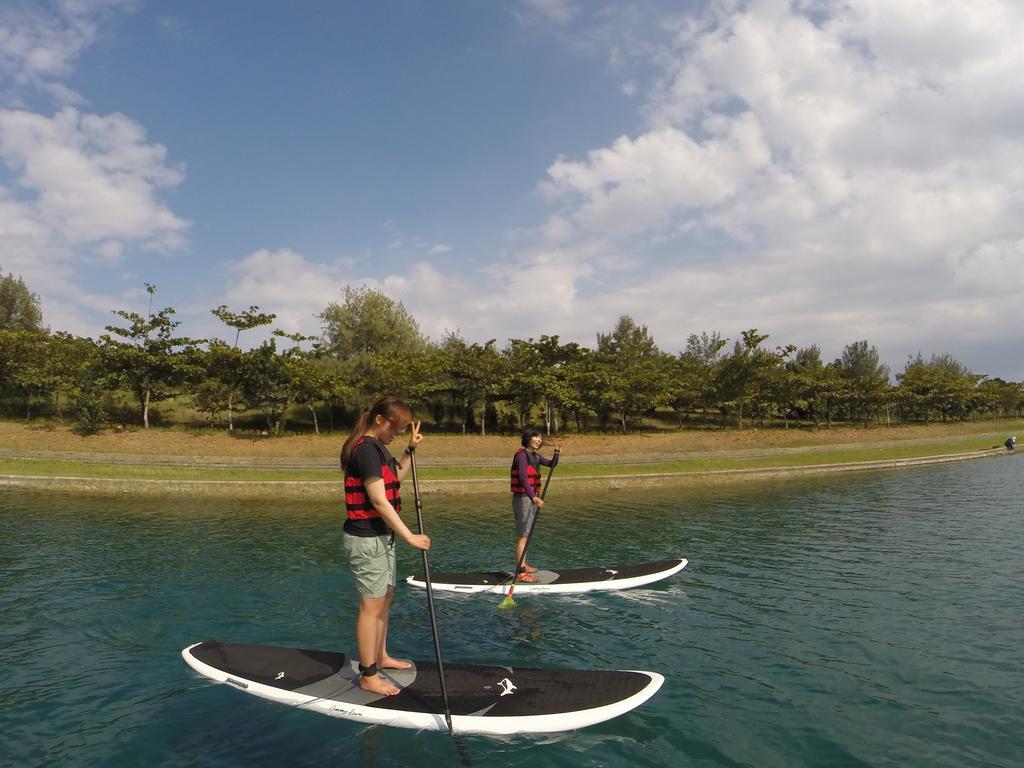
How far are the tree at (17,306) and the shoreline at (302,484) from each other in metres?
59.3

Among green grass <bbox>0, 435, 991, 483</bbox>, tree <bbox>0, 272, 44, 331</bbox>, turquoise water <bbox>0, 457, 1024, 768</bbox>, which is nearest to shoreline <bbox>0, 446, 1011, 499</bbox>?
green grass <bbox>0, 435, 991, 483</bbox>

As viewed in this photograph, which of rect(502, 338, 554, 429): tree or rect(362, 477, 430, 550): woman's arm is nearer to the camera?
rect(362, 477, 430, 550): woman's arm

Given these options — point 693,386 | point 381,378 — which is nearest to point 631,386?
point 693,386

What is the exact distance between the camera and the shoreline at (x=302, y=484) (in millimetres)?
27359

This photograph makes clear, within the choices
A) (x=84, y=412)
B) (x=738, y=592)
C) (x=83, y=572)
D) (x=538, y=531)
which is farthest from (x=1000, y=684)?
(x=84, y=412)

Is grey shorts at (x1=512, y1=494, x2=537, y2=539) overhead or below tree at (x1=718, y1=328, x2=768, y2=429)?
below

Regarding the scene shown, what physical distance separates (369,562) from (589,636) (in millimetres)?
5012

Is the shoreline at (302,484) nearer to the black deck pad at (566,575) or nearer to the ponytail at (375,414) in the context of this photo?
the black deck pad at (566,575)

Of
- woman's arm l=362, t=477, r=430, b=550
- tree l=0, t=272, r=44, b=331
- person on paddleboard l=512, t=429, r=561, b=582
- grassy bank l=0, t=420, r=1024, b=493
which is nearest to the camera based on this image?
woman's arm l=362, t=477, r=430, b=550

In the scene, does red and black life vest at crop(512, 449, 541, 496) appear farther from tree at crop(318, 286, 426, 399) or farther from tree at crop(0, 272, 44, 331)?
tree at crop(0, 272, 44, 331)

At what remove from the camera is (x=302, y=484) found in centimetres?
2838

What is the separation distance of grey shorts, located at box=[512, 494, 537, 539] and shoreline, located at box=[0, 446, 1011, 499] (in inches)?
647

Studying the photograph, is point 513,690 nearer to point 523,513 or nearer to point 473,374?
point 523,513

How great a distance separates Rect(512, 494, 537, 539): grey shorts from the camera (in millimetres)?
12688
